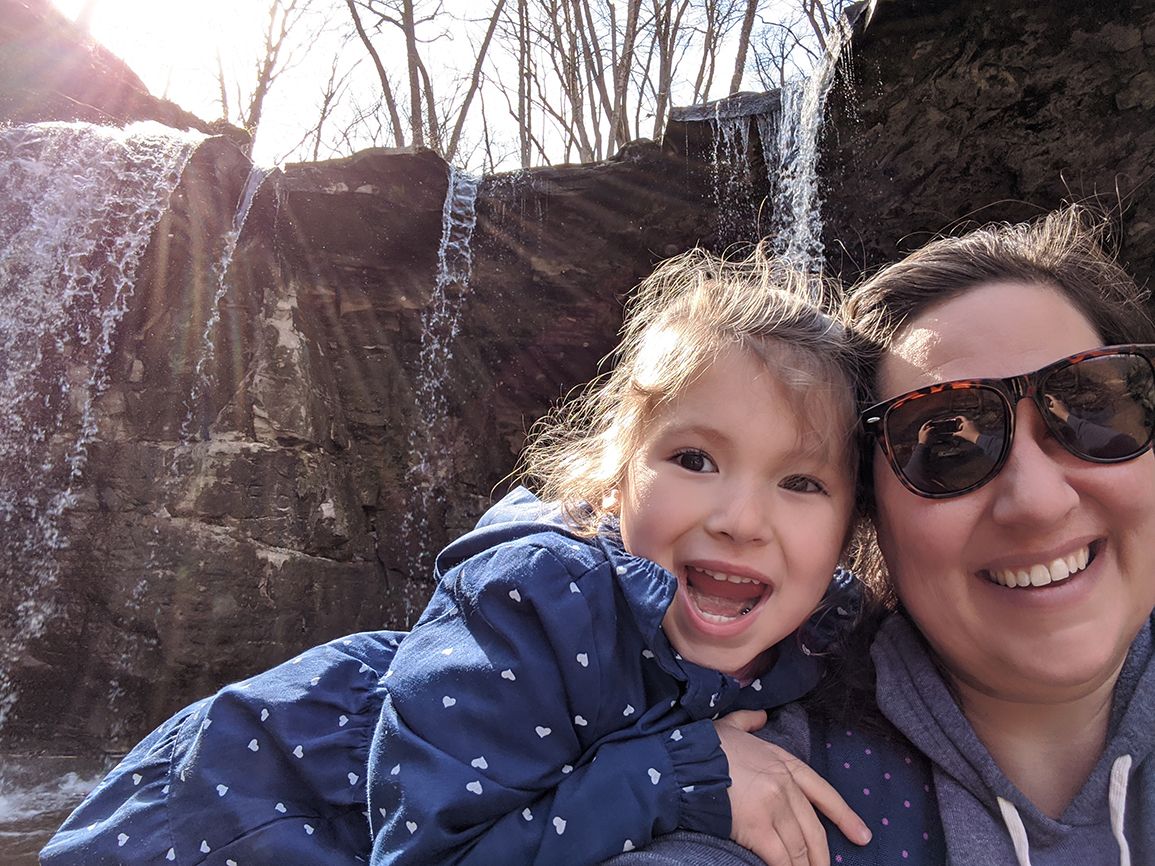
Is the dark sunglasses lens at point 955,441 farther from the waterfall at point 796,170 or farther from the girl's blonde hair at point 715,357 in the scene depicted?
the waterfall at point 796,170

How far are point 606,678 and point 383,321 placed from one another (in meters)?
6.21

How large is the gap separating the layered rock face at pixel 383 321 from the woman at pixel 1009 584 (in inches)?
154

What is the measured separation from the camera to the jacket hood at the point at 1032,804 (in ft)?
3.70

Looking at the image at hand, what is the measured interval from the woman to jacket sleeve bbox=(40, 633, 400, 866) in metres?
0.70

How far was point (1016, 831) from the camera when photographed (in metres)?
1.15

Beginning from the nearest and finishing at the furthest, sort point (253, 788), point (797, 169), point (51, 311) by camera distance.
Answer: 1. point (253, 788)
2. point (51, 311)
3. point (797, 169)

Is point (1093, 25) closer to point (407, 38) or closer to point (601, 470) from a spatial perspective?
point (601, 470)

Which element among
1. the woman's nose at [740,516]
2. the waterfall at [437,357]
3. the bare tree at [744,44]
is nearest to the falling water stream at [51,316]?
the waterfall at [437,357]

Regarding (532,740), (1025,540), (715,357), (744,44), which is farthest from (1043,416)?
(744,44)

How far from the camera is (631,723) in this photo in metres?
1.34

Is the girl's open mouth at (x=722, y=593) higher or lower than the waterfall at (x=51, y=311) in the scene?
lower

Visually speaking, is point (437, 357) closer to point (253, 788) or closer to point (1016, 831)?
point (253, 788)

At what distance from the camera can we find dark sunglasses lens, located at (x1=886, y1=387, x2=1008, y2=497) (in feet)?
3.85

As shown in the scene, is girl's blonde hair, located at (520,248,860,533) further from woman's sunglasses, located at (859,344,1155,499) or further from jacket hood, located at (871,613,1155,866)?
jacket hood, located at (871,613,1155,866)
